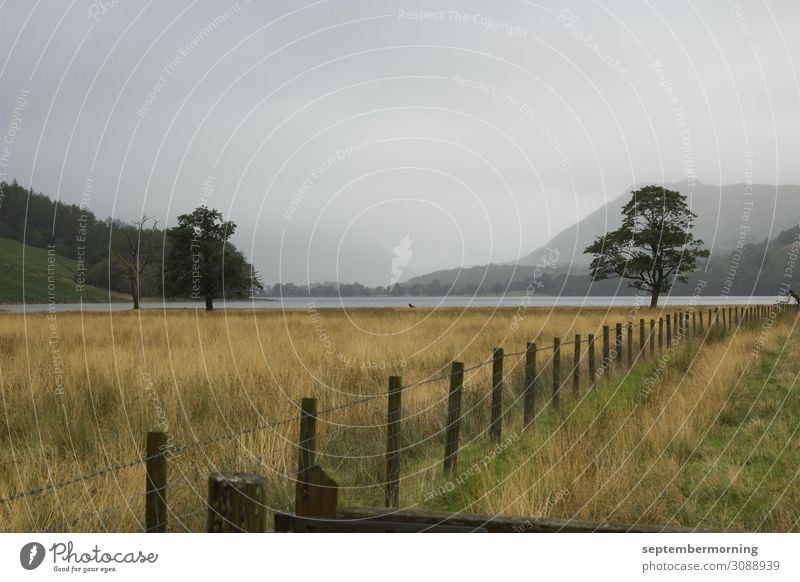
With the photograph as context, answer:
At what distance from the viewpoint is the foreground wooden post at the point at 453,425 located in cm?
709

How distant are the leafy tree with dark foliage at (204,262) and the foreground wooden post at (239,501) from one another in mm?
34259

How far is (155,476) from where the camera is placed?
3.68 m

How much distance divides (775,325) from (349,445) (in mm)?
25062

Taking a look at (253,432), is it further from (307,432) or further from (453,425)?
(453,425)

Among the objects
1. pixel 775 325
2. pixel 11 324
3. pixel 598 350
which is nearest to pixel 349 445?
pixel 598 350

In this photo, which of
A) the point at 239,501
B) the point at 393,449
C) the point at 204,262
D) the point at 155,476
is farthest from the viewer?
the point at 204,262

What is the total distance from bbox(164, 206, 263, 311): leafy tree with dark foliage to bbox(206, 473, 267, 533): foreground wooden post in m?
34.3

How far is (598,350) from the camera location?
733 inches

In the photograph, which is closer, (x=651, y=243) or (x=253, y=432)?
(x=253, y=432)

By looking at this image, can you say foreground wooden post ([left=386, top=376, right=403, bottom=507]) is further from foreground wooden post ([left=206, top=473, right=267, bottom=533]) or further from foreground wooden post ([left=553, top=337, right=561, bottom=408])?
foreground wooden post ([left=553, top=337, right=561, bottom=408])

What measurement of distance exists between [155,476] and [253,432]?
10.3ft

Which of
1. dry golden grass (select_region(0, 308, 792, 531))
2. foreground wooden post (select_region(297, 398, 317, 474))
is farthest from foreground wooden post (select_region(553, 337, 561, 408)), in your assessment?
foreground wooden post (select_region(297, 398, 317, 474))
